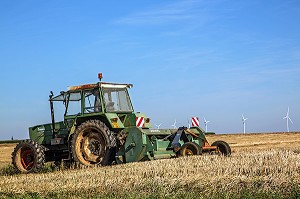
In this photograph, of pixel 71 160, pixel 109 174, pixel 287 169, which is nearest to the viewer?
pixel 287 169

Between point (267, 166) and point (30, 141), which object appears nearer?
point (267, 166)

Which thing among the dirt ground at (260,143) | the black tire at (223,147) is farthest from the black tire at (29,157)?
the black tire at (223,147)

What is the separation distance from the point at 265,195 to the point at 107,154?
Result: 281 inches

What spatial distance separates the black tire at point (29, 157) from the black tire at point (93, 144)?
4.03 feet

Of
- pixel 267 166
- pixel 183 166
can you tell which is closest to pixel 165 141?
pixel 183 166

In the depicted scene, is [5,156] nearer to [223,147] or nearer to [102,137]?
[102,137]

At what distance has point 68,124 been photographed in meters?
15.3

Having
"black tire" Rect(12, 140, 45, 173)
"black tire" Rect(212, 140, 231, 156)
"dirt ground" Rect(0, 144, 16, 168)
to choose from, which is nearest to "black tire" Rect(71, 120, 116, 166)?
"black tire" Rect(12, 140, 45, 173)

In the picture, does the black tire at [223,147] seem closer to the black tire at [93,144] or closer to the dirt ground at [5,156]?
the black tire at [93,144]

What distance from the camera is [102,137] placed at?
46.3 feet

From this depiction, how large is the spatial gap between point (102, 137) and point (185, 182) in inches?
236

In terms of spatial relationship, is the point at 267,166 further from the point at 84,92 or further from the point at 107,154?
the point at 84,92

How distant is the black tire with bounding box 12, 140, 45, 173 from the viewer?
49.0 ft

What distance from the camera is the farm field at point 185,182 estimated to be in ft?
25.4
